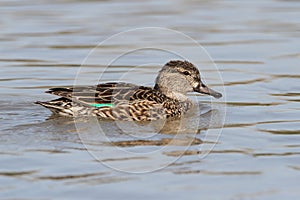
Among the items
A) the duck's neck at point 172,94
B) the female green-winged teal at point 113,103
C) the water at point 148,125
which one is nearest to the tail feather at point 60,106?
the female green-winged teal at point 113,103

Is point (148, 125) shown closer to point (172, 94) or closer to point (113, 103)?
point (113, 103)

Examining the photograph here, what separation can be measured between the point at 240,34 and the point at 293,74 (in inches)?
116

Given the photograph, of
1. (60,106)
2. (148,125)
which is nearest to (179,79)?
(148,125)

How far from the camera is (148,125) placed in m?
9.99

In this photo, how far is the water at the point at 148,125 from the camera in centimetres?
751

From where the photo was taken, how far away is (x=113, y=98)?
10.2 m

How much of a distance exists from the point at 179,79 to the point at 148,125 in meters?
1.07

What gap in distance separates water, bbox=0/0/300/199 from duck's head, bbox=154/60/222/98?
0.34 meters

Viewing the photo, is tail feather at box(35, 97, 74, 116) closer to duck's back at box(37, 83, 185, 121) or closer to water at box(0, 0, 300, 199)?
duck's back at box(37, 83, 185, 121)

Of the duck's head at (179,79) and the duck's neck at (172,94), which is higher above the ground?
the duck's head at (179,79)

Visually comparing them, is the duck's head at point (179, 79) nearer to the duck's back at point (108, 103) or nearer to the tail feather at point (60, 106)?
the duck's back at point (108, 103)

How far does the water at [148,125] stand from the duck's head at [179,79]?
0.34 m

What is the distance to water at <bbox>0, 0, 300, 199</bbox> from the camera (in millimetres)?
7508

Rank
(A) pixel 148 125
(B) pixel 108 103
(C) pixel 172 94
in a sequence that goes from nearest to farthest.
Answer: (A) pixel 148 125 → (B) pixel 108 103 → (C) pixel 172 94
